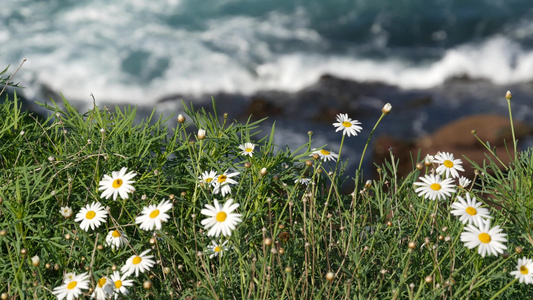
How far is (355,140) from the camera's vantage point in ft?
21.0

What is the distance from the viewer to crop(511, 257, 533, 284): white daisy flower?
5.17 ft

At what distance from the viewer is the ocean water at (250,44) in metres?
7.29

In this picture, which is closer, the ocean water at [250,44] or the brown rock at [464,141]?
the brown rock at [464,141]

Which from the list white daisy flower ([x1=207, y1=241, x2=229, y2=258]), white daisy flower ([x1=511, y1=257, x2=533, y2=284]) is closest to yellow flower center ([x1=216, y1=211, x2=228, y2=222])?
white daisy flower ([x1=207, y1=241, x2=229, y2=258])

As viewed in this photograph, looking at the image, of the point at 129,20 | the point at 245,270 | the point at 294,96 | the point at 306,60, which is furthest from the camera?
the point at 129,20

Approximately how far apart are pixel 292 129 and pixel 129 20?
3454mm

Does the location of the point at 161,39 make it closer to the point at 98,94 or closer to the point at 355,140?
the point at 98,94

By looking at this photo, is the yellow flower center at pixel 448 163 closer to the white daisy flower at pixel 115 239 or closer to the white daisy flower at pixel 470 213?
Result: the white daisy flower at pixel 470 213

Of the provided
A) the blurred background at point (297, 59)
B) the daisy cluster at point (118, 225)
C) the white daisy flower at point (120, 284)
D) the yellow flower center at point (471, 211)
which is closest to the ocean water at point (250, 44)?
the blurred background at point (297, 59)

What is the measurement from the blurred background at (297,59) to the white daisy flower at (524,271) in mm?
4275

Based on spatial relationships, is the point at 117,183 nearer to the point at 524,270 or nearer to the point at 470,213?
the point at 470,213

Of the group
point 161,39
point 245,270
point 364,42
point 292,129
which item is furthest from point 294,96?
point 245,270

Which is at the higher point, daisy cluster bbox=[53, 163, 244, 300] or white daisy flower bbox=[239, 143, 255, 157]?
white daisy flower bbox=[239, 143, 255, 157]

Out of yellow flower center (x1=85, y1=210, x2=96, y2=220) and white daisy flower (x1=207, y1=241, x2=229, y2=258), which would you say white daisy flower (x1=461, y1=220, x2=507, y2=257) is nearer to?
white daisy flower (x1=207, y1=241, x2=229, y2=258)
